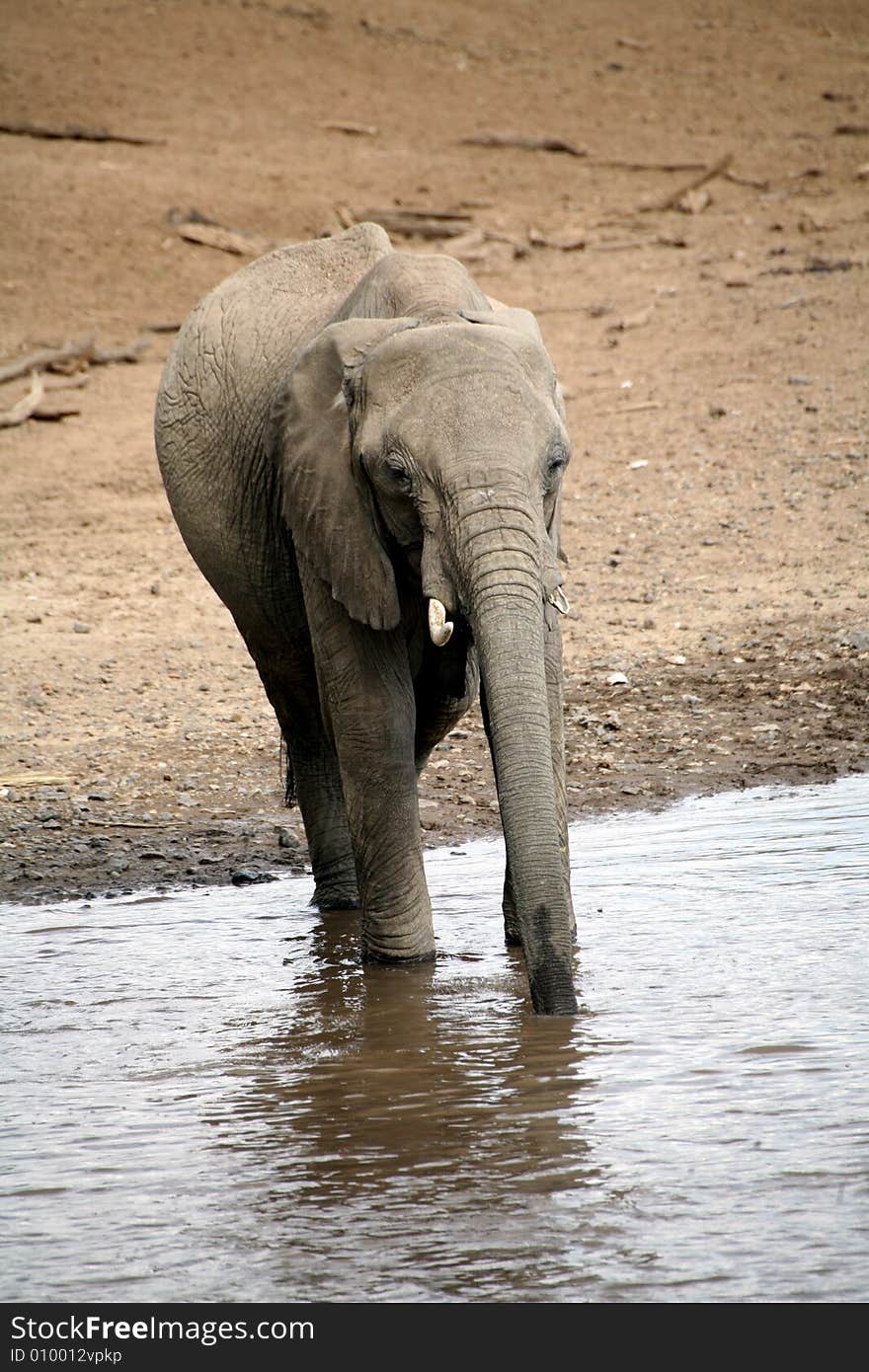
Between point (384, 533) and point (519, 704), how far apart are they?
2.73 ft

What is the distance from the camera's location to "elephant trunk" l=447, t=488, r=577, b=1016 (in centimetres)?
473

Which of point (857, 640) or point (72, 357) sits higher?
point (72, 357)

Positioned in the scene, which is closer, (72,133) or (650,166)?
(72,133)

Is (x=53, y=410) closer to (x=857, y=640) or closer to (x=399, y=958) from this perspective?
(x=857, y=640)

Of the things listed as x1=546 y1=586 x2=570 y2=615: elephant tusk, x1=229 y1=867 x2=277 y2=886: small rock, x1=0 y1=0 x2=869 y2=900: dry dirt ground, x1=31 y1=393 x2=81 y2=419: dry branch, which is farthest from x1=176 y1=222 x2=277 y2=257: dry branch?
x1=546 y1=586 x2=570 y2=615: elephant tusk

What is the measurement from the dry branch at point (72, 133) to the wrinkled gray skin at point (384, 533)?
12764 millimetres

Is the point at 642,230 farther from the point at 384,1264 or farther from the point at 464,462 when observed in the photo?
the point at 384,1264

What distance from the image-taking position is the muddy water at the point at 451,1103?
374 centimetres

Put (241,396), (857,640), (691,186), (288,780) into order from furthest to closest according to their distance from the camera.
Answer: (691,186) < (857,640) < (288,780) < (241,396)

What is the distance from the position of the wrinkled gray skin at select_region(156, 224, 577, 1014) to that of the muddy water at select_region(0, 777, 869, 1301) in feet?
1.02

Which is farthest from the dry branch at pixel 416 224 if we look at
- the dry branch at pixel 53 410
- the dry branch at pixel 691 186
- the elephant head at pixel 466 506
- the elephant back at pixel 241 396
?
the elephant head at pixel 466 506

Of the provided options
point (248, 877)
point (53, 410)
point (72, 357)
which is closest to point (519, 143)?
point (72, 357)

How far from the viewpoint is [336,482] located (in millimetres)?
5410

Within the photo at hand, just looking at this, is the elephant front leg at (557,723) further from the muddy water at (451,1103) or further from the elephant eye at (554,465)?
the elephant eye at (554,465)
